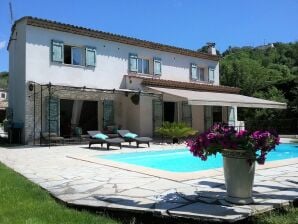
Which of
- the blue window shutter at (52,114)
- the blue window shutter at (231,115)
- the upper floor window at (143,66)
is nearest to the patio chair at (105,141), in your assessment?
the blue window shutter at (52,114)

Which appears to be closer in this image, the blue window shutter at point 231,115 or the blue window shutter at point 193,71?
the blue window shutter at point 193,71

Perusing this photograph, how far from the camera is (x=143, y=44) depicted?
31.2 m

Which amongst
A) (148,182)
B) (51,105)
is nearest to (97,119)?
(51,105)

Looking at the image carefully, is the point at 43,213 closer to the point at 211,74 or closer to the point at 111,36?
the point at 111,36

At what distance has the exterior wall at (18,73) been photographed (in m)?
25.0

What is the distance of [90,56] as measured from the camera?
27.5 m

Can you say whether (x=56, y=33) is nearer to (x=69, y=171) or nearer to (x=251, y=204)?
(x=69, y=171)

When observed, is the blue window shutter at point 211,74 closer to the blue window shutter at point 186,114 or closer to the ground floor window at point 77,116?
the blue window shutter at point 186,114

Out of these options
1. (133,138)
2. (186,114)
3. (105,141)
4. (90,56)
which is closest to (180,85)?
(186,114)

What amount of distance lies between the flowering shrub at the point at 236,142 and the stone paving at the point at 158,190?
1072 mm

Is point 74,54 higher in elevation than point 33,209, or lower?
higher

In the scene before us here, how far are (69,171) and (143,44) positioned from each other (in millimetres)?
19736

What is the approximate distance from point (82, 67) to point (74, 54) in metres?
1.09

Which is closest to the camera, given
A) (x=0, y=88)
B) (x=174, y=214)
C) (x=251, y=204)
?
(x=174, y=214)
